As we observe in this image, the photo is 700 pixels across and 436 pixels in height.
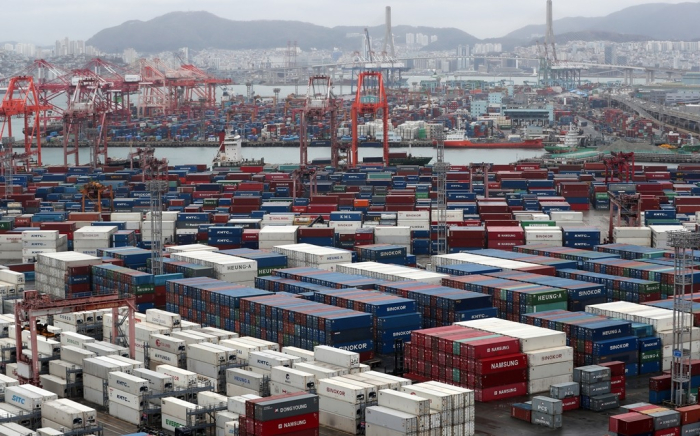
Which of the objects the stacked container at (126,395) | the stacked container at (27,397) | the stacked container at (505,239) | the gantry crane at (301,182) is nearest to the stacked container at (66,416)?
the stacked container at (27,397)

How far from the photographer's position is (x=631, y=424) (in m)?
20.7

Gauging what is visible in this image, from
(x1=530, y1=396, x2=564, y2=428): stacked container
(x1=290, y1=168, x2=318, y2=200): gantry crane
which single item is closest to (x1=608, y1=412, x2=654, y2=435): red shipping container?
(x1=530, y1=396, x2=564, y2=428): stacked container

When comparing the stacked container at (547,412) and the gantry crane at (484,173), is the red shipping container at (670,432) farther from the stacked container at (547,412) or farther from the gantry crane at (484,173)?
the gantry crane at (484,173)

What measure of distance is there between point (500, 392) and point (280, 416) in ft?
18.1

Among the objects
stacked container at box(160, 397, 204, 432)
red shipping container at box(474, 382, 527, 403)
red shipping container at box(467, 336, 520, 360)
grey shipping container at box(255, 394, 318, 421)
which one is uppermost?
red shipping container at box(467, 336, 520, 360)

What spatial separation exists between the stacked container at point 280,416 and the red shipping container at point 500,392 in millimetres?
4201

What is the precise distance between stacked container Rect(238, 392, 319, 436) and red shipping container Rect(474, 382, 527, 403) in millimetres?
4201

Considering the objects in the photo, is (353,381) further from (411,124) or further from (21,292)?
(411,124)

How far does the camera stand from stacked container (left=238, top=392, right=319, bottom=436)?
67.1 ft

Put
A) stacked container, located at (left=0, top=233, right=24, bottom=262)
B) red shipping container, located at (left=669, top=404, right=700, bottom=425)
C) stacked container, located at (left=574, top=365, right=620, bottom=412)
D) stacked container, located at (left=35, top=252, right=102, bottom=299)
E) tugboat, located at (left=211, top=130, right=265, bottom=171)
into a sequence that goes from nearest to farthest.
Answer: red shipping container, located at (left=669, top=404, right=700, bottom=425) → stacked container, located at (left=574, top=365, right=620, bottom=412) → stacked container, located at (left=35, top=252, right=102, bottom=299) → stacked container, located at (left=0, top=233, right=24, bottom=262) → tugboat, located at (left=211, top=130, right=265, bottom=171)

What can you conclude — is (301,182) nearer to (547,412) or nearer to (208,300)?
(208,300)

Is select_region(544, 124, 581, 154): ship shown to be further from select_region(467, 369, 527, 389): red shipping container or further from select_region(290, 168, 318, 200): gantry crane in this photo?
select_region(467, 369, 527, 389): red shipping container

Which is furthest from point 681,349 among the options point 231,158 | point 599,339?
point 231,158

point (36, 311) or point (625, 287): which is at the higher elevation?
point (36, 311)
